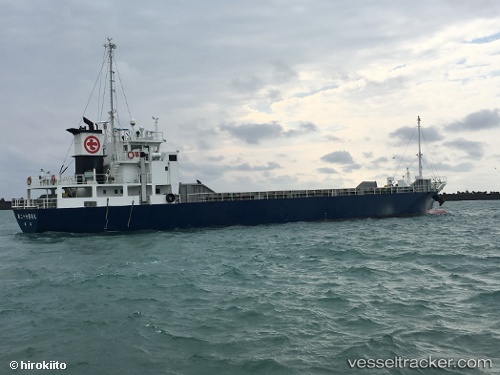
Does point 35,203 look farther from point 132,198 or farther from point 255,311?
point 255,311

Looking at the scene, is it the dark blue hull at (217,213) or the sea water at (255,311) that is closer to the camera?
the sea water at (255,311)

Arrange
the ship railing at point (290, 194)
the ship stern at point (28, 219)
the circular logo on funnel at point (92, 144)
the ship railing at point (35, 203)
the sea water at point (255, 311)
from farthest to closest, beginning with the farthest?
the ship railing at point (290, 194), the circular logo on funnel at point (92, 144), the ship railing at point (35, 203), the ship stern at point (28, 219), the sea water at point (255, 311)

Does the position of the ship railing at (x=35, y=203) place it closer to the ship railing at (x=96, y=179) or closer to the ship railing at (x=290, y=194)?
the ship railing at (x=96, y=179)

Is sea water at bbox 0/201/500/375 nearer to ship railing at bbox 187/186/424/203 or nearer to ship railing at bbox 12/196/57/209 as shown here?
ship railing at bbox 12/196/57/209

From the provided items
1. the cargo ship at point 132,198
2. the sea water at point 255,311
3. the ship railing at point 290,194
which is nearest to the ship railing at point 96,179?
the cargo ship at point 132,198

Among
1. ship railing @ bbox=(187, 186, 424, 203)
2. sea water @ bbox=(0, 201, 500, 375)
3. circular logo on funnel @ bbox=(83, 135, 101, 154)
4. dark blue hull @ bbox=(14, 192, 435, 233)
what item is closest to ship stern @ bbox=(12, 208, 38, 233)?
dark blue hull @ bbox=(14, 192, 435, 233)

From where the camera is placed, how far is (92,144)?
33.6m

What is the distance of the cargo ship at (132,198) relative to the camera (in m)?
31.5

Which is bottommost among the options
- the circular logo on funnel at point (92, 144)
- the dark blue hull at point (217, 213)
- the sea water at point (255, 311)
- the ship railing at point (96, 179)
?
the sea water at point (255, 311)

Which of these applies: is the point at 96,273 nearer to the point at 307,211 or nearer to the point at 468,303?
the point at 468,303

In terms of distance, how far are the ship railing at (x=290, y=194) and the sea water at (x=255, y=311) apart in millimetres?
14540

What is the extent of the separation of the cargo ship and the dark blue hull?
0.07 m

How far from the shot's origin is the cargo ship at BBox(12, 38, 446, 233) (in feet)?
103

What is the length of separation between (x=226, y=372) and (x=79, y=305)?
6470mm
